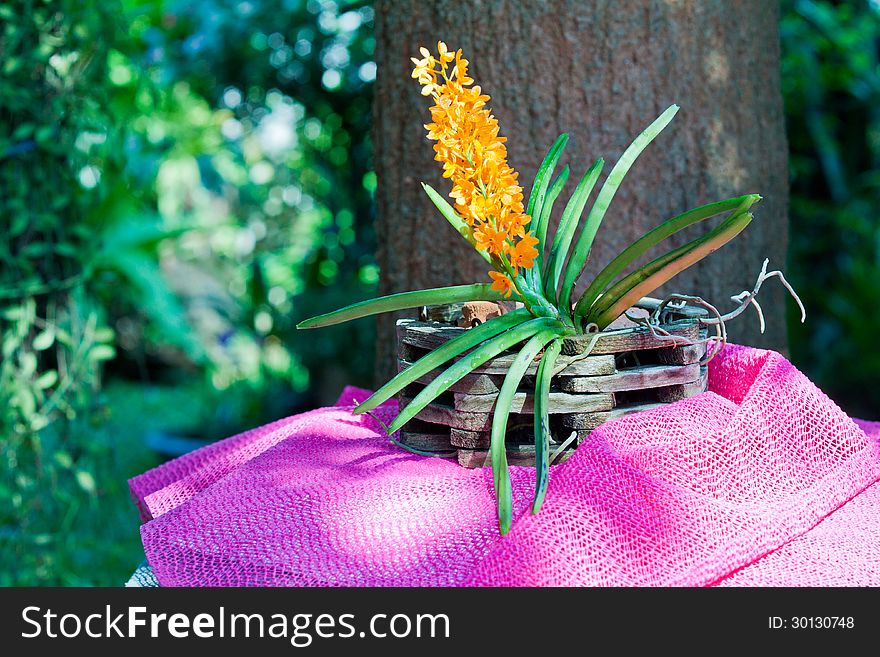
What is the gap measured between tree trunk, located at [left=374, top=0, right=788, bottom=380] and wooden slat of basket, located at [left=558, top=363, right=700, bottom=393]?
497mm

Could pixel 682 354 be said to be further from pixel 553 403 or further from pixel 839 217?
pixel 839 217

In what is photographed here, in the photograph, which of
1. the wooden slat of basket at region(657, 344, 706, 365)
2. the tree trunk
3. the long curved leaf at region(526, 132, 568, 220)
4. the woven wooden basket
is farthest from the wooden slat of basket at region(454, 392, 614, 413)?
the tree trunk

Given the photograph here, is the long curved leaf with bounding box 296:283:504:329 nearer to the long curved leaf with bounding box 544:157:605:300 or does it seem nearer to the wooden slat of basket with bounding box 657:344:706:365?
the long curved leaf with bounding box 544:157:605:300

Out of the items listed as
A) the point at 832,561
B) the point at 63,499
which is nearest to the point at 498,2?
the point at 832,561

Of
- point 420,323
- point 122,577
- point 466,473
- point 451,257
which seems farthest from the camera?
point 122,577

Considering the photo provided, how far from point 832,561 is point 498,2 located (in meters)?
1.04

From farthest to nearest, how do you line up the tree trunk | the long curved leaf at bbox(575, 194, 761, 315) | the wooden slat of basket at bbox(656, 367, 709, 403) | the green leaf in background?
the green leaf in background, the tree trunk, the wooden slat of basket at bbox(656, 367, 709, 403), the long curved leaf at bbox(575, 194, 761, 315)

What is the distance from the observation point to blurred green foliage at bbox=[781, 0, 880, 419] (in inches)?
119

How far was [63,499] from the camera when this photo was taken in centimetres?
207

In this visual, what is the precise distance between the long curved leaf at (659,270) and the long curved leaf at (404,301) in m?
0.12

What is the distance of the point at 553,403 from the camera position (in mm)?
917

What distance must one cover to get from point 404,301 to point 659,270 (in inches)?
11.2

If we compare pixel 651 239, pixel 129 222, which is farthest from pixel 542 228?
pixel 129 222
